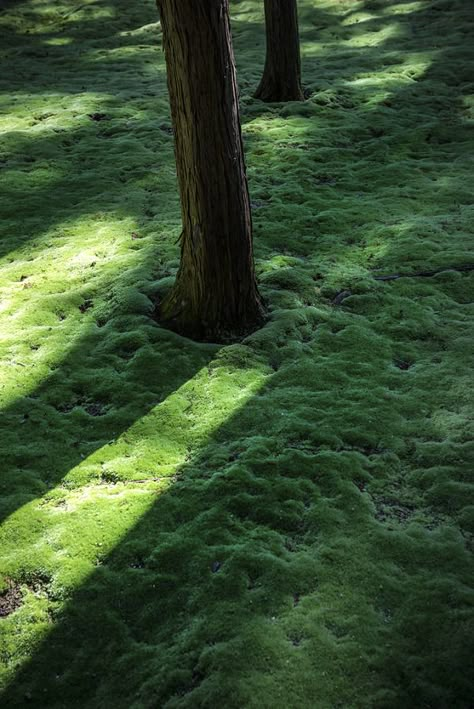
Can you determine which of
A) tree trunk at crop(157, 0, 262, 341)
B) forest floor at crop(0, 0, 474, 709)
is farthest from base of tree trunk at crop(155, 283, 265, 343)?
forest floor at crop(0, 0, 474, 709)

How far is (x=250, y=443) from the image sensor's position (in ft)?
16.9

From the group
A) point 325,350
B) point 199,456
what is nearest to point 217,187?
point 325,350

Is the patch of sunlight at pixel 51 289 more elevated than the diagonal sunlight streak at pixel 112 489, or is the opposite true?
the patch of sunlight at pixel 51 289

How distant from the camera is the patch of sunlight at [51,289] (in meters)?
6.22

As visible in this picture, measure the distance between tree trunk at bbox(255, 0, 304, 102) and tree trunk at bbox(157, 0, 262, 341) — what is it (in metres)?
7.86

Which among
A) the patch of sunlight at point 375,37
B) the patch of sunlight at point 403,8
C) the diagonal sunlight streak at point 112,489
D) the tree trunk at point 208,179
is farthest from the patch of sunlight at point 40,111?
the patch of sunlight at point 403,8

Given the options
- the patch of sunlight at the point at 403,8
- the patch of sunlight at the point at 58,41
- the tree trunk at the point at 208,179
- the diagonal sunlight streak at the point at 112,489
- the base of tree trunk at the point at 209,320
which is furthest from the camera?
the patch of sunlight at the point at 403,8

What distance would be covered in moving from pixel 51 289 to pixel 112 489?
347 cm

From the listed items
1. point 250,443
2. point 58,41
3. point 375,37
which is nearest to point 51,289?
point 250,443

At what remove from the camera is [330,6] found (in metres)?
20.9

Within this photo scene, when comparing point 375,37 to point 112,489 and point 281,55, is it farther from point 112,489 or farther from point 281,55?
point 112,489

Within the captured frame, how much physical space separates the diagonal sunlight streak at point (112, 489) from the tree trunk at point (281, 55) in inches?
361

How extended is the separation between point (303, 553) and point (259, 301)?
3227mm

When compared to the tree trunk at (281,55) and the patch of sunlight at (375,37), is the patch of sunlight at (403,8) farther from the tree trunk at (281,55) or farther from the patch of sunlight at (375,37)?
Answer: the tree trunk at (281,55)
